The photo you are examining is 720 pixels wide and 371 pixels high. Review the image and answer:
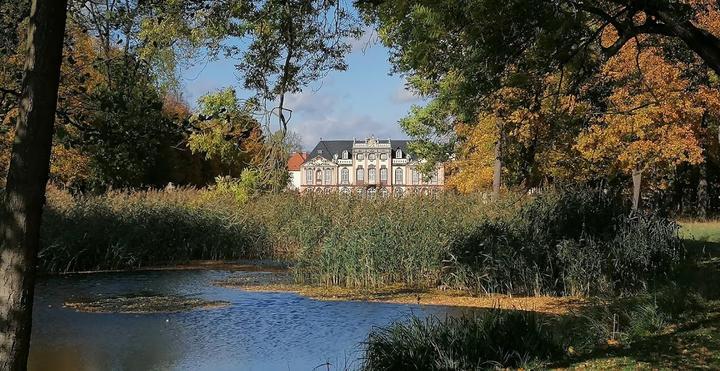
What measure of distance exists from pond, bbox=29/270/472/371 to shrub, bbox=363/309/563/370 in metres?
0.92

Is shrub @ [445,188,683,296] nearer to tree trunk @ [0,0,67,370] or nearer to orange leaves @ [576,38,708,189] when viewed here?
tree trunk @ [0,0,67,370]

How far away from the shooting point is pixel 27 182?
3559 millimetres

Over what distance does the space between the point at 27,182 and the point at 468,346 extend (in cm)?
372

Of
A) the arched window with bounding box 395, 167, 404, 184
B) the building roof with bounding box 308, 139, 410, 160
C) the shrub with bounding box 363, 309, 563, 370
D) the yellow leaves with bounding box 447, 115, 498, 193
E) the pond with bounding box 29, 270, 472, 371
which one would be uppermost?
the building roof with bounding box 308, 139, 410, 160

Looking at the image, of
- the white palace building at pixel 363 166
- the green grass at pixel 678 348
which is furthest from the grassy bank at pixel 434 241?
the white palace building at pixel 363 166

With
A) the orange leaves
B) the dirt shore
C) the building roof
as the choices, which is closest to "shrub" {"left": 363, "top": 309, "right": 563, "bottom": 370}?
the dirt shore

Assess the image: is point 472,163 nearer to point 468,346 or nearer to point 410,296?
point 410,296

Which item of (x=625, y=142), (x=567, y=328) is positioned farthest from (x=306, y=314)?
(x=625, y=142)

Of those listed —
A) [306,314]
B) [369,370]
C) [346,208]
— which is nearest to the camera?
[369,370]

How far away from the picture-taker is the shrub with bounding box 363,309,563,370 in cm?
569

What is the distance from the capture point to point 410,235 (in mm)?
12508

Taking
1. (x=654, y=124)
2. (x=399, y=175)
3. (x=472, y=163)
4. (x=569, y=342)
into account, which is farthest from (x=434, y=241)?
(x=399, y=175)

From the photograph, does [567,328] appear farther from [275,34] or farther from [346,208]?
[346,208]

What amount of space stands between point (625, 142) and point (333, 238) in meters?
15.5
